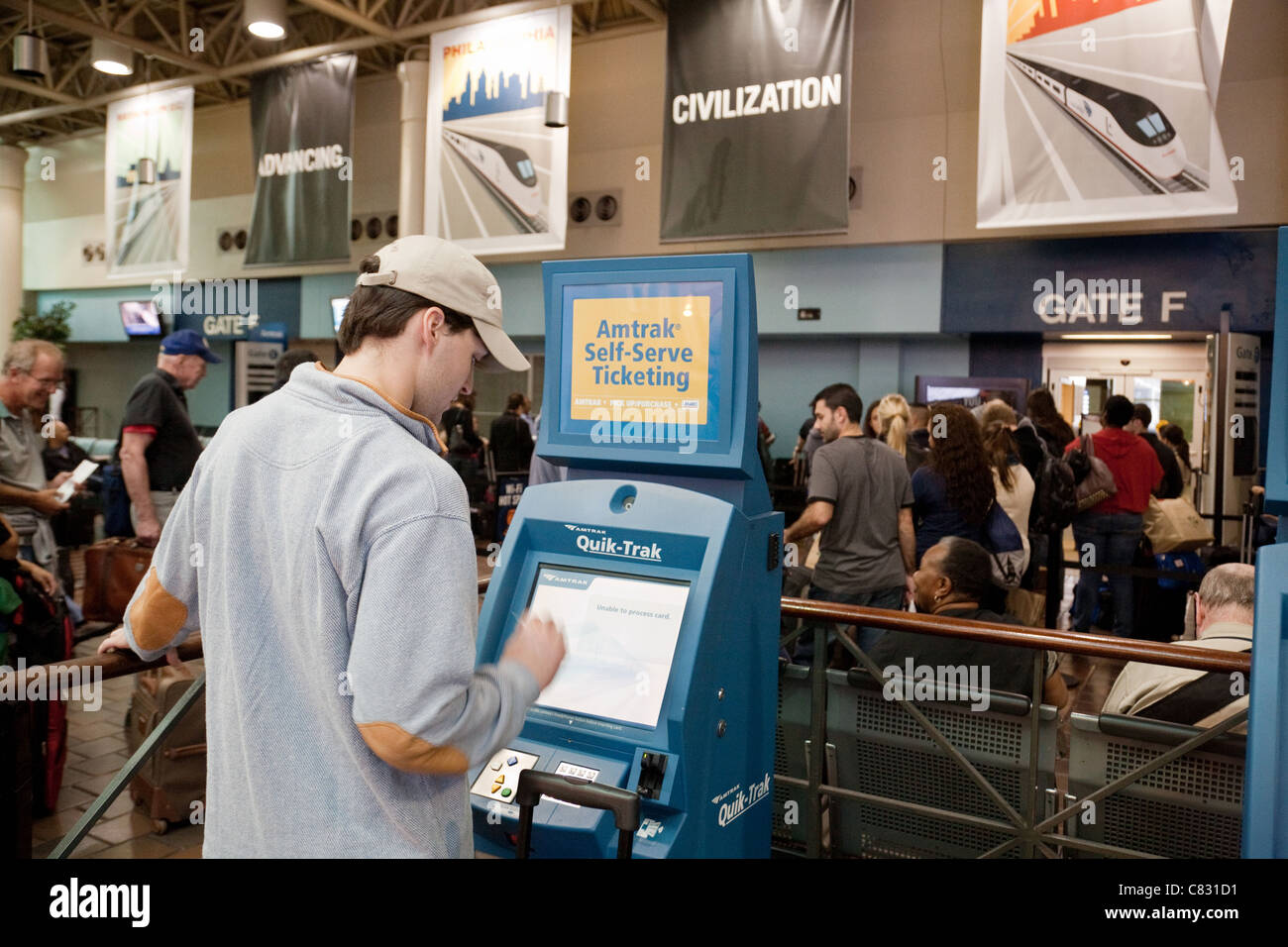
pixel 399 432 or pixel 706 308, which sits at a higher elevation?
pixel 706 308

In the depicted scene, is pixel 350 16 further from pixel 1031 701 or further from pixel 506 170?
pixel 1031 701

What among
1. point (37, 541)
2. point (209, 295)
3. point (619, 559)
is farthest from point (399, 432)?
point (209, 295)

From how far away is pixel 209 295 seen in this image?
1477 cm

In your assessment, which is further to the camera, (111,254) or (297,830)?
(111,254)

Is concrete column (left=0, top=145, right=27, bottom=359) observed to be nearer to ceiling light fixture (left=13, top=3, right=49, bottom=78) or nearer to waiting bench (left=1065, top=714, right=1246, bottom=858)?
ceiling light fixture (left=13, top=3, right=49, bottom=78)

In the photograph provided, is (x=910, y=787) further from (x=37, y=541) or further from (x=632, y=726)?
(x=37, y=541)

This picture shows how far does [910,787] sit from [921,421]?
15.2ft

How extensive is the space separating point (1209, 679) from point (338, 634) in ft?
7.35

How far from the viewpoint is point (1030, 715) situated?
2631 mm

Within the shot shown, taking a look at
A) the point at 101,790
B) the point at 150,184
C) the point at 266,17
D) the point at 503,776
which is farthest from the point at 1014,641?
the point at 150,184

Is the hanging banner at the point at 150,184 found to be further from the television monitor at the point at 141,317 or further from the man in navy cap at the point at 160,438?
the man in navy cap at the point at 160,438

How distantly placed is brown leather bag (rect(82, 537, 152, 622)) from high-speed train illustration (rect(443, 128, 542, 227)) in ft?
15.0
